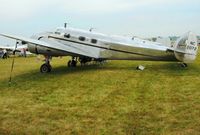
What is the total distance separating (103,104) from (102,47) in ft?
31.0

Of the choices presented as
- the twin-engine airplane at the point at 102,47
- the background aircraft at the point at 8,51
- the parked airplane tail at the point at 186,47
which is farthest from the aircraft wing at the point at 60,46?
the background aircraft at the point at 8,51

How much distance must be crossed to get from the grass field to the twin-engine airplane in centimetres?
172

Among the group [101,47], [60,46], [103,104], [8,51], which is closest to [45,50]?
[60,46]

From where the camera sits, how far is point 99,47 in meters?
20.4

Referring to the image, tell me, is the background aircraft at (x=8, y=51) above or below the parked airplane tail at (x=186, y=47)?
below

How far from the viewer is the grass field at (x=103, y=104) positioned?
8.73 meters

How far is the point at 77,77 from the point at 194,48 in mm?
6246

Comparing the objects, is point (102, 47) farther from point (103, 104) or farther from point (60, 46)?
point (103, 104)

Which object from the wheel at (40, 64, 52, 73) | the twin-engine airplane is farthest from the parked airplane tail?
the wheel at (40, 64, 52, 73)

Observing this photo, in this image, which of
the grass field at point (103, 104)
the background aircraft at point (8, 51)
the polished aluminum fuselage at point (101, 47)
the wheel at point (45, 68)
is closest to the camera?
the grass field at point (103, 104)

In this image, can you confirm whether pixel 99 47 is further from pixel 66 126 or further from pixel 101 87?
pixel 66 126

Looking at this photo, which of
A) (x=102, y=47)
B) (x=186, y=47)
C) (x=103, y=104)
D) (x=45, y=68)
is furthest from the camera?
(x=102, y=47)

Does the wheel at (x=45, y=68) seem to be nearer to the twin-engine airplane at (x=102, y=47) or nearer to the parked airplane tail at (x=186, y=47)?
the twin-engine airplane at (x=102, y=47)

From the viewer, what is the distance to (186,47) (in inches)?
718
